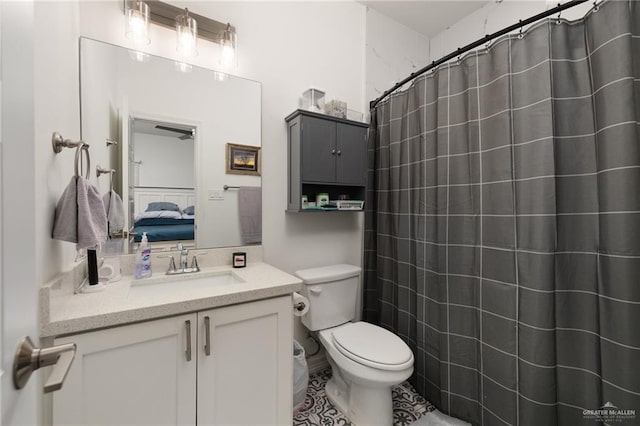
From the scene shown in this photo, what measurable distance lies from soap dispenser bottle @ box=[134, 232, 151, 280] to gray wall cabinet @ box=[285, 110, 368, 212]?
82 centimetres

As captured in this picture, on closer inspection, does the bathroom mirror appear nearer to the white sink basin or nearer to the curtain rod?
the white sink basin

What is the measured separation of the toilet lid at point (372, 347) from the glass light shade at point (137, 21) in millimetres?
1904

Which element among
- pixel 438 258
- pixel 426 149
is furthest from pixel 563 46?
pixel 438 258

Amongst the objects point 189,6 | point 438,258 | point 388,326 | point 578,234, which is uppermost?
point 189,6

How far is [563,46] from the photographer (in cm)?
111

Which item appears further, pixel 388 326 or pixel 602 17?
pixel 388 326

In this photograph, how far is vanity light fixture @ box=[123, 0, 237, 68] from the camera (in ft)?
4.46

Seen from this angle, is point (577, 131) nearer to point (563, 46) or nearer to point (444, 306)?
point (563, 46)

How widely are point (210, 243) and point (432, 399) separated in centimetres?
160

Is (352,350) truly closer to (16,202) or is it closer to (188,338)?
(188,338)

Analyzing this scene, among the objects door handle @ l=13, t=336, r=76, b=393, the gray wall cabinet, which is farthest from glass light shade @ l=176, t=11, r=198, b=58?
door handle @ l=13, t=336, r=76, b=393

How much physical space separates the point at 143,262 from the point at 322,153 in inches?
45.3

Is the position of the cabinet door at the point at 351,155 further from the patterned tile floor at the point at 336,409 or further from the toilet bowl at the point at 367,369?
the patterned tile floor at the point at 336,409

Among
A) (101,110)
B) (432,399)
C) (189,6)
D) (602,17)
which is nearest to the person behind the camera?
(602,17)
